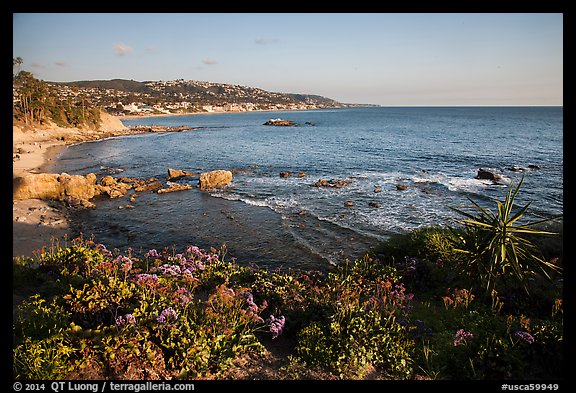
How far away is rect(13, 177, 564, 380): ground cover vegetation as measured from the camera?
16.3ft

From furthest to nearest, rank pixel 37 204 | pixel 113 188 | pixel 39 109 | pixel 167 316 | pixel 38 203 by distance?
pixel 39 109 < pixel 113 188 < pixel 38 203 < pixel 37 204 < pixel 167 316

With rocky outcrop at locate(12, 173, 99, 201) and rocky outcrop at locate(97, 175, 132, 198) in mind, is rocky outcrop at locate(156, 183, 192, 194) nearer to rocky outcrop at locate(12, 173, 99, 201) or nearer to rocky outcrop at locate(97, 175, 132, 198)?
rocky outcrop at locate(97, 175, 132, 198)

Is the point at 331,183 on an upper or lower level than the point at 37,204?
upper

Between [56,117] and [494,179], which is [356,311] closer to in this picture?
[494,179]

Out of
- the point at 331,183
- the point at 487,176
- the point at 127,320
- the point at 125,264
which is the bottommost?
the point at 127,320

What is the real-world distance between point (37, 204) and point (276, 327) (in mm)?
24675

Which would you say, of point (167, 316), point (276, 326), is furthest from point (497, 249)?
point (167, 316)

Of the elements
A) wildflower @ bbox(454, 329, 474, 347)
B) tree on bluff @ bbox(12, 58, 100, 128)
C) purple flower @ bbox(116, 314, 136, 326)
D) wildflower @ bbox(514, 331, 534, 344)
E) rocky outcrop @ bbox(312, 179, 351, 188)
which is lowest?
wildflower @ bbox(454, 329, 474, 347)

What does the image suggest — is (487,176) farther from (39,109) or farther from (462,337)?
(39,109)

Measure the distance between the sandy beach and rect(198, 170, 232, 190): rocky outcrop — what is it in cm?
1130

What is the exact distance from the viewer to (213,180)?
102ft

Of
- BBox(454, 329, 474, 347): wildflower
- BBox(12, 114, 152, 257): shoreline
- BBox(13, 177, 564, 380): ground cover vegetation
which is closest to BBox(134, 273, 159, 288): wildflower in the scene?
BBox(13, 177, 564, 380): ground cover vegetation
